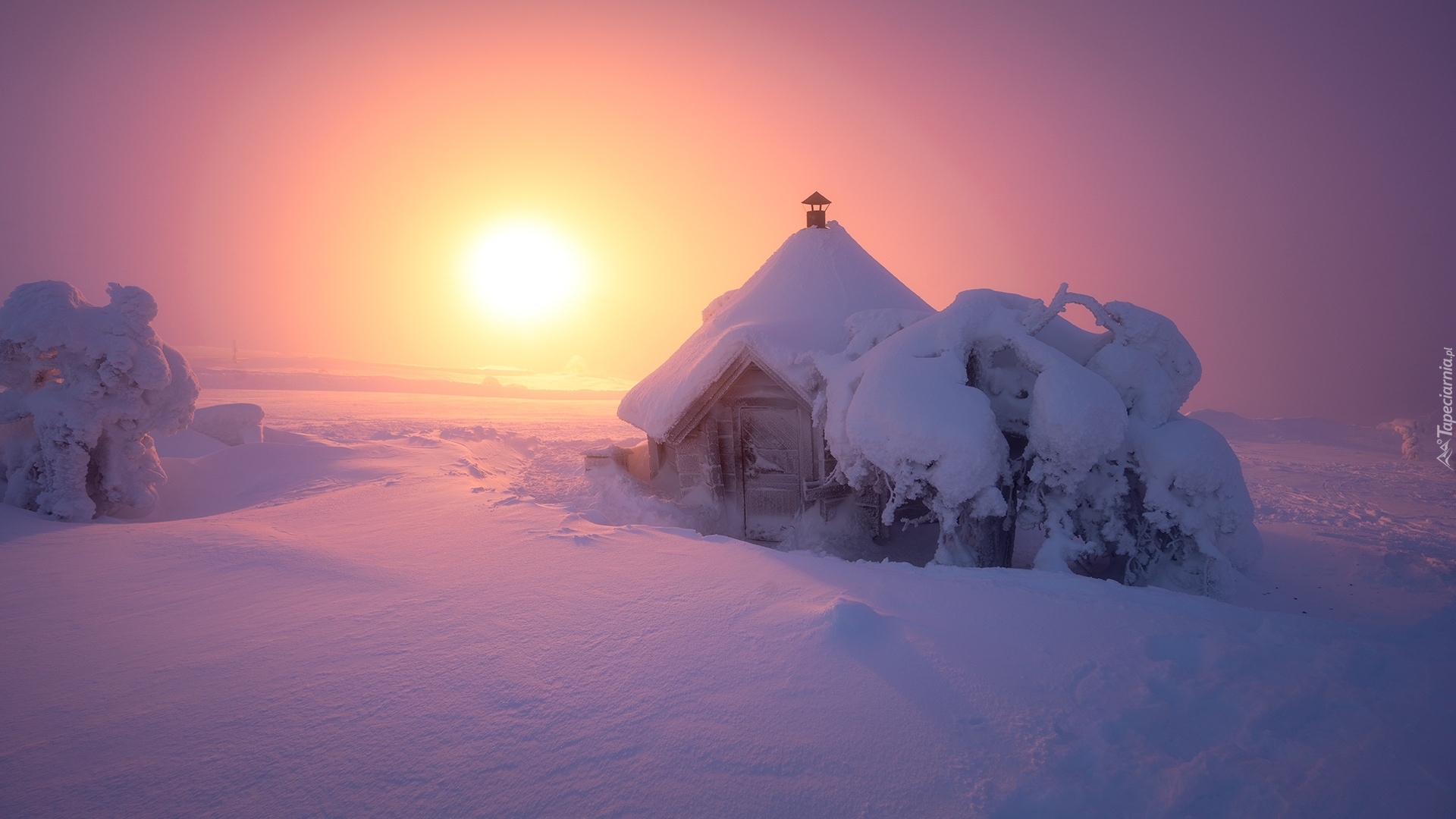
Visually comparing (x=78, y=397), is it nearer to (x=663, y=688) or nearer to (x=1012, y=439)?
(x=663, y=688)

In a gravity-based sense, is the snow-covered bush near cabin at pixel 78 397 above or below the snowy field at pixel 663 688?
above

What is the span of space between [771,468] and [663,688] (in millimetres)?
7385

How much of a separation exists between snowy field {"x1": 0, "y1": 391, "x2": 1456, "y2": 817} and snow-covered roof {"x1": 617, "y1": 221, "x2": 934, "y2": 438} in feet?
14.6

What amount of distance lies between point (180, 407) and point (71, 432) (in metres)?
1.16

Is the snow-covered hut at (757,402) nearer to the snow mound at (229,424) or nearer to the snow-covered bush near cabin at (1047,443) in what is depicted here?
the snow-covered bush near cabin at (1047,443)

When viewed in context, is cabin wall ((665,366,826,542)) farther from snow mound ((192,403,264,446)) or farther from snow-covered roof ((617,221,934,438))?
snow mound ((192,403,264,446))

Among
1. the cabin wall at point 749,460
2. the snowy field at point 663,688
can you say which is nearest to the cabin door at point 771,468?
the cabin wall at point 749,460

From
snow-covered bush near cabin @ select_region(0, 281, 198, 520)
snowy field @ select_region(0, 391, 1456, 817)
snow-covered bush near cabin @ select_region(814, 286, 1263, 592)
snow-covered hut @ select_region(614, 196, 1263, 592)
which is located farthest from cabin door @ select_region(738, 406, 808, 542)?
snow-covered bush near cabin @ select_region(0, 281, 198, 520)

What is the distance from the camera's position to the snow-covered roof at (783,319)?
379 inches

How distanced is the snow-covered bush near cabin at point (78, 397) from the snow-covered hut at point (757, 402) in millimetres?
7106

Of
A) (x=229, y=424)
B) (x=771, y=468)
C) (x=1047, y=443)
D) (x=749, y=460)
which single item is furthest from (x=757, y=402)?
(x=229, y=424)

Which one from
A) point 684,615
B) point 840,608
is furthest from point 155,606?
point 840,608

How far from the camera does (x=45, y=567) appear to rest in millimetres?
4691

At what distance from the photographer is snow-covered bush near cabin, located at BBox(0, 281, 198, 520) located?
7409 mm
